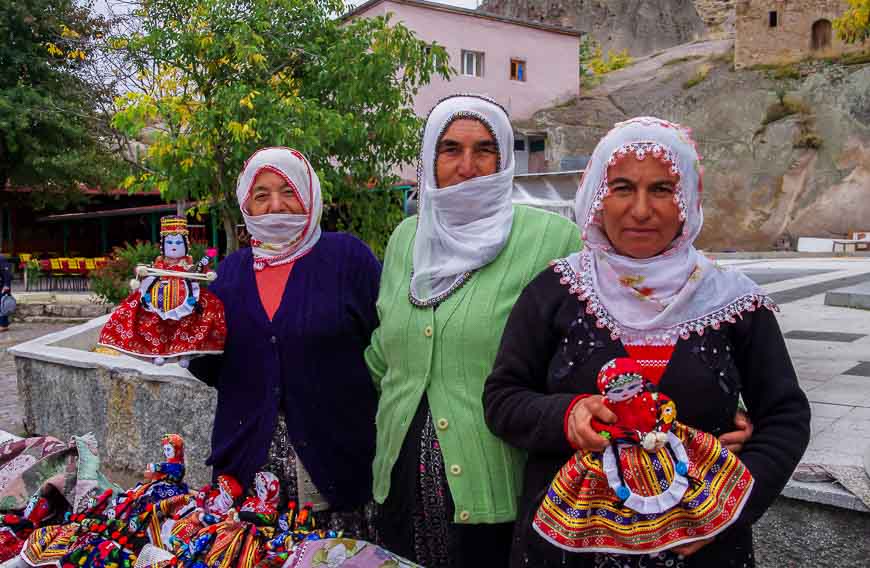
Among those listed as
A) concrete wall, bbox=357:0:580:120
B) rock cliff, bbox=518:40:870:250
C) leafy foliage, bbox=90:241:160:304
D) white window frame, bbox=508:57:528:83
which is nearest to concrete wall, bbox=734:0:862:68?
rock cliff, bbox=518:40:870:250

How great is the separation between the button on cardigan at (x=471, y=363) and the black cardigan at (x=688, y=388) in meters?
0.24

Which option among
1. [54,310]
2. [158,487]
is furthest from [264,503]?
[54,310]

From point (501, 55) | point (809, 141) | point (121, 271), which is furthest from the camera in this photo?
point (809, 141)

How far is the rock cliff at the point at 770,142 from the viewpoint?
83.8 feet

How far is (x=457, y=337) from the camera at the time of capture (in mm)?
2018

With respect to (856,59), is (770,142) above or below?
below

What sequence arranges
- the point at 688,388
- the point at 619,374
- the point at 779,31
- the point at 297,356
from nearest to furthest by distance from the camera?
the point at 619,374 < the point at 688,388 < the point at 297,356 < the point at 779,31

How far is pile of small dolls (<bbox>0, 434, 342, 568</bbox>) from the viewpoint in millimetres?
2340

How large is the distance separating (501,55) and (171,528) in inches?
982

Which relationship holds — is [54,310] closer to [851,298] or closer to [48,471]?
[48,471]

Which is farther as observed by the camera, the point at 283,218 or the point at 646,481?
the point at 283,218

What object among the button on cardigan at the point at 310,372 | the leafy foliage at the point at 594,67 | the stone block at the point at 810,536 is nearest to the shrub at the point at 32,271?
the button on cardigan at the point at 310,372

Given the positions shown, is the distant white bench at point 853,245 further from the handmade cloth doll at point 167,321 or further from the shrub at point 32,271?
the handmade cloth doll at point 167,321

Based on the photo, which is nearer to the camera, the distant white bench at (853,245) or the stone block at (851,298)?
the stone block at (851,298)
